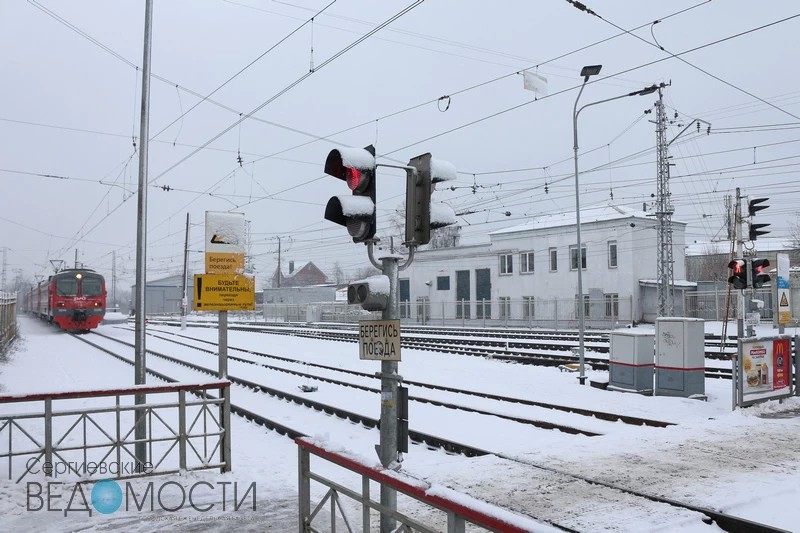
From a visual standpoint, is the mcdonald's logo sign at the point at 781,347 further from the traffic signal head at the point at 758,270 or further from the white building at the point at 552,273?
the white building at the point at 552,273

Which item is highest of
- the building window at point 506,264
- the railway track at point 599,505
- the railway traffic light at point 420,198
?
the building window at point 506,264

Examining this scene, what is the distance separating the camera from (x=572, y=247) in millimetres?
46094

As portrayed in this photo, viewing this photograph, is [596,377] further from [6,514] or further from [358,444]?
[6,514]

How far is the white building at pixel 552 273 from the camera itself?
140 ft

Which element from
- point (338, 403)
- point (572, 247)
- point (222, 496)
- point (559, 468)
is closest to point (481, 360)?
point (338, 403)

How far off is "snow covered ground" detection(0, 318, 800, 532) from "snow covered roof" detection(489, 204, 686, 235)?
29990mm

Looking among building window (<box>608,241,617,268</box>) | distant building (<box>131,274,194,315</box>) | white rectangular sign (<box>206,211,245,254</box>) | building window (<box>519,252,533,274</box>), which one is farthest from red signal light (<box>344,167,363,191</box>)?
distant building (<box>131,274,194,315</box>)

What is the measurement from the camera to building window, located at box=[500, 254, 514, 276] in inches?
1980

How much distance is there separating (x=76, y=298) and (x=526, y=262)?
30368 mm

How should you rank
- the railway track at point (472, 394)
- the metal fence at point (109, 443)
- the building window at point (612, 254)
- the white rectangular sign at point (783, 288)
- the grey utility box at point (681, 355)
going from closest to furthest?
the metal fence at point (109, 443), the railway track at point (472, 394), the grey utility box at point (681, 355), the white rectangular sign at point (783, 288), the building window at point (612, 254)

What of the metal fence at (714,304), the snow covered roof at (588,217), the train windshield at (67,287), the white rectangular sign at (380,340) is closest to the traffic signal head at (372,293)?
the white rectangular sign at (380,340)

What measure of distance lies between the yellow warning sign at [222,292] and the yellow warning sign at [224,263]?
0.22 ft

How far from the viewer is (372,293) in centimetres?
503

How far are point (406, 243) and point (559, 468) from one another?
4.26 m
